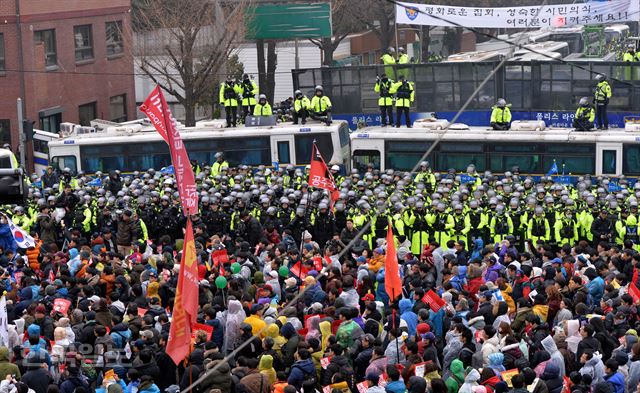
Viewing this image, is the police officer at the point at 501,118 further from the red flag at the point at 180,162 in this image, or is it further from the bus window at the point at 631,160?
the red flag at the point at 180,162

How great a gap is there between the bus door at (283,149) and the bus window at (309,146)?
146 mm

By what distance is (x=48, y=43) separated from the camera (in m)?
40.4

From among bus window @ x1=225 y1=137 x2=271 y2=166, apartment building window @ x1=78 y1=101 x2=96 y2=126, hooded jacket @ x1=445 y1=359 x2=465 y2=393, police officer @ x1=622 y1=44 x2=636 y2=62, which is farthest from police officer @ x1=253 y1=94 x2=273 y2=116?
hooded jacket @ x1=445 y1=359 x2=465 y2=393

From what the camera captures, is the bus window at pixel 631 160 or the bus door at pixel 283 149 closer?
the bus window at pixel 631 160

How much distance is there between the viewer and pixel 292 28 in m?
43.4

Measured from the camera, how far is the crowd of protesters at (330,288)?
14172mm

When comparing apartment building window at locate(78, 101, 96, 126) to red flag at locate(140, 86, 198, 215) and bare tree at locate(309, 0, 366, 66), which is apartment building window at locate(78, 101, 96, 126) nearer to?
bare tree at locate(309, 0, 366, 66)

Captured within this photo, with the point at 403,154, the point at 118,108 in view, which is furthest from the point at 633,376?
the point at 118,108

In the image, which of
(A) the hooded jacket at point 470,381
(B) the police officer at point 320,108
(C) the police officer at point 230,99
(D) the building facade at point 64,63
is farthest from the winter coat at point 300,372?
(D) the building facade at point 64,63

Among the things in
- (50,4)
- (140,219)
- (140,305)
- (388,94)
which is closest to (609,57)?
(388,94)

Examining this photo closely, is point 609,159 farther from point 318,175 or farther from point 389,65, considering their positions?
point 389,65

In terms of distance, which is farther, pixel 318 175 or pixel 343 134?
pixel 343 134

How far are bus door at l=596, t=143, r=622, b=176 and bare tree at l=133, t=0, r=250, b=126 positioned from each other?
13588 millimetres

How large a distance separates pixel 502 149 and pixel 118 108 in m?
20.1
